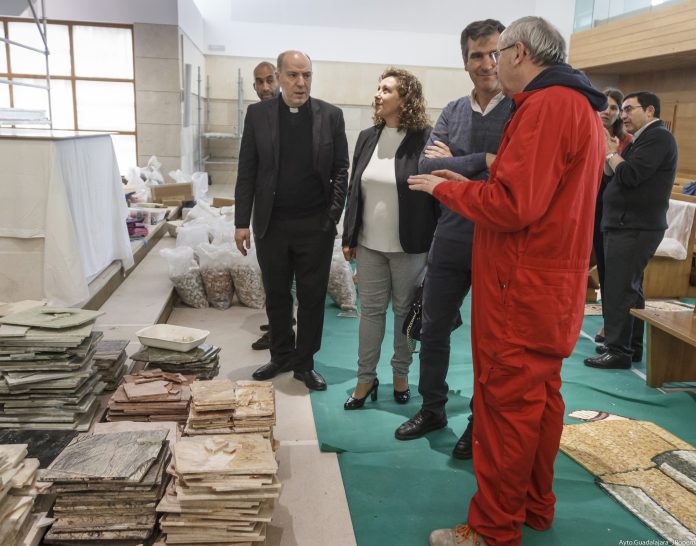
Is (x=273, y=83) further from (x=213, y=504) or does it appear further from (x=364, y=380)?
(x=213, y=504)

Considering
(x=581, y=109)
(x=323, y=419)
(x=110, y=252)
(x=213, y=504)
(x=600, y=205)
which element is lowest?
(x=323, y=419)

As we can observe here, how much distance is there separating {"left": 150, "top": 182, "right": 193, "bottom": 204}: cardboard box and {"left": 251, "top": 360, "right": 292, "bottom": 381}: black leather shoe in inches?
178

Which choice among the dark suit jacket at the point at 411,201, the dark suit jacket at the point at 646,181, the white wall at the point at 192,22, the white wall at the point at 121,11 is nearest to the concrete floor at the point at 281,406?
the dark suit jacket at the point at 411,201

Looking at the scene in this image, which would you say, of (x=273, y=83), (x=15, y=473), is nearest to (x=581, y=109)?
(x=15, y=473)

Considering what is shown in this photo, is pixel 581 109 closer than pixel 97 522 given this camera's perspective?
Yes

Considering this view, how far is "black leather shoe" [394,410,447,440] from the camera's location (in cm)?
272

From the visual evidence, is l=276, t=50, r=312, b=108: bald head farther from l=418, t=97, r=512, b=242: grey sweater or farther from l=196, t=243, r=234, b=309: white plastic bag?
l=196, t=243, r=234, b=309: white plastic bag

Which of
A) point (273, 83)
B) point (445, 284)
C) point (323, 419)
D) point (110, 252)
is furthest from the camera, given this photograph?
point (110, 252)

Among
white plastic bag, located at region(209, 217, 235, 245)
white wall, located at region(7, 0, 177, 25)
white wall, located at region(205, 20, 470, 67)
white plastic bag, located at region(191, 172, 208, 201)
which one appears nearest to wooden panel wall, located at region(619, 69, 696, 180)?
white wall, located at region(205, 20, 470, 67)

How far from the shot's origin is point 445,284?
2.53 meters

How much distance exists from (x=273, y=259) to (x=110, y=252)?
1692 mm

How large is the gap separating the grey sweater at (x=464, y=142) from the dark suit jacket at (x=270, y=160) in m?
0.74

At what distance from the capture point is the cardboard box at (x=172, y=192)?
736cm

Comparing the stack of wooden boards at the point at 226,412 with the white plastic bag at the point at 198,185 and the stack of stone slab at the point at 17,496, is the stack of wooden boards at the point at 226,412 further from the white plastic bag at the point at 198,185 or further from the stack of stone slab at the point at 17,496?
the white plastic bag at the point at 198,185
